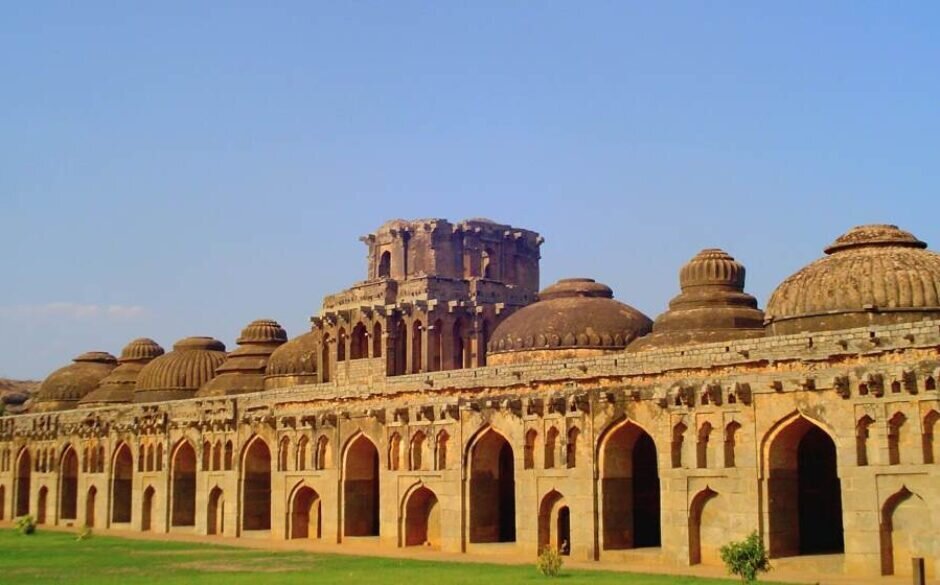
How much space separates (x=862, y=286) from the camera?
27.5 m

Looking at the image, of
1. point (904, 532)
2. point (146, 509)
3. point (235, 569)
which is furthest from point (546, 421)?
point (146, 509)

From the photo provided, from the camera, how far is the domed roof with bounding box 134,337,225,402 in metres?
54.3

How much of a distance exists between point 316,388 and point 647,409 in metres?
14.5

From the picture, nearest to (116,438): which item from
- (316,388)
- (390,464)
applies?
(316,388)

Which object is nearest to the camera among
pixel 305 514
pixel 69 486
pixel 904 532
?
pixel 904 532

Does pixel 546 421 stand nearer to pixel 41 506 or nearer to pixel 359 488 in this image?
pixel 359 488

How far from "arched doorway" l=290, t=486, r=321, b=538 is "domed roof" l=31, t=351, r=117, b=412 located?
25.4m

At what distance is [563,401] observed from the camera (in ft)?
100

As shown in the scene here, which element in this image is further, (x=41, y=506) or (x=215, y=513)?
(x=41, y=506)

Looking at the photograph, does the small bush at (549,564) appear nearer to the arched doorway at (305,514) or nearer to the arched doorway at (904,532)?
the arched doorway at (904,532)

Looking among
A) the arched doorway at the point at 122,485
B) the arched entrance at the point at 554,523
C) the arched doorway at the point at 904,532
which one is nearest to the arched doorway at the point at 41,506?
the arched doorway at the point at 122,485

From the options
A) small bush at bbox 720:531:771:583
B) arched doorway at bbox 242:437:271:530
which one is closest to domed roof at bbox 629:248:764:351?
small bush at bbox 720:531:771:583

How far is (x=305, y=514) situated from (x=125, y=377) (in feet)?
72.8

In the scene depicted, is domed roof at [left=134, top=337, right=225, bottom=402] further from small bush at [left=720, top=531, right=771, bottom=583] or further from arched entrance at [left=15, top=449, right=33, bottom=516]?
small bush at [left=720, top=531, right=771, bottom=583]
